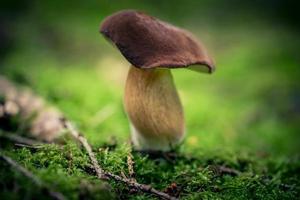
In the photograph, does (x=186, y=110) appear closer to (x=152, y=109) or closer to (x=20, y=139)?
(x=152, y=109)

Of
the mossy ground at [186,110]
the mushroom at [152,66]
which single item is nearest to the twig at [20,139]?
the mossy ground at [186,110]

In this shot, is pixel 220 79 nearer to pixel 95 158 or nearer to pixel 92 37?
pixel 92 37

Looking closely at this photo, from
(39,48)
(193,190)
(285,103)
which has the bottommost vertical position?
(193,190)

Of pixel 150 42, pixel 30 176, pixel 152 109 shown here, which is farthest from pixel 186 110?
pixel 30 176

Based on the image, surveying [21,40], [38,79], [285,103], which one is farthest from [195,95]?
[21,40]

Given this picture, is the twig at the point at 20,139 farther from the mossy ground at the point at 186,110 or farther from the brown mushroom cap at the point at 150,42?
the brown mushroom cap at the point at 150,42

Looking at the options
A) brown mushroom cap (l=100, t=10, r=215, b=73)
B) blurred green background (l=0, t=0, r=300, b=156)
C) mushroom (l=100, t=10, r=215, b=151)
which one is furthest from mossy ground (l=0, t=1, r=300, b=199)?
brown mushroom cap (l=100, t=10, r=215, b=73)

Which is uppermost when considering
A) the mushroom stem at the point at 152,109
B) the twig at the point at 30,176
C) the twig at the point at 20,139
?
the mushroom stem at the point at 152,109
